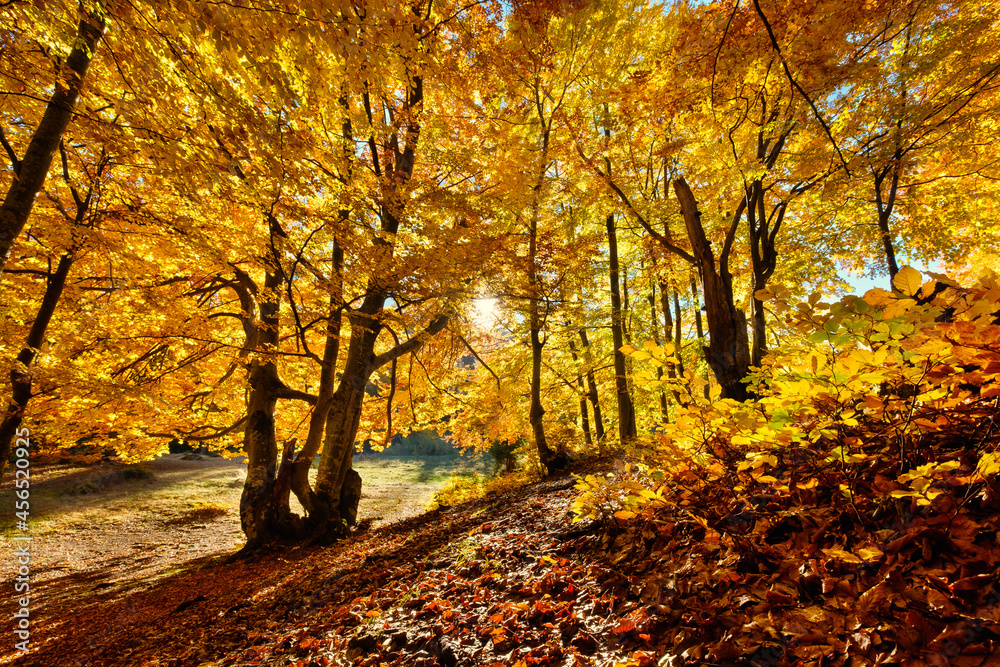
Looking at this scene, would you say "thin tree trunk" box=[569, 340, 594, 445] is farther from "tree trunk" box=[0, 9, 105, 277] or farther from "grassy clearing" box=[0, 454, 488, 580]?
"tree trunk" box=[0, 9, 105, 277]

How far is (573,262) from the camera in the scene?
26.9 feet

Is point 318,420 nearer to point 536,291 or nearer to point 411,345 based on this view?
point 411,345

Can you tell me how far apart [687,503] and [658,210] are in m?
6.79

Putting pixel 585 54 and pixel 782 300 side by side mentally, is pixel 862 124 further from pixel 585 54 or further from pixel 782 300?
pixel 782 300

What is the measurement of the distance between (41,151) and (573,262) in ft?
23.9

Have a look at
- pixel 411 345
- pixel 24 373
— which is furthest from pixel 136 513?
pixel 24 373

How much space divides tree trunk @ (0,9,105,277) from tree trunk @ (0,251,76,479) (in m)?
1.24

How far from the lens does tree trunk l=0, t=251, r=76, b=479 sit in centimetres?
414

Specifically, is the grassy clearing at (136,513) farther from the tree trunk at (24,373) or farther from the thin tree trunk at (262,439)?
the tree trunk at (24,373)

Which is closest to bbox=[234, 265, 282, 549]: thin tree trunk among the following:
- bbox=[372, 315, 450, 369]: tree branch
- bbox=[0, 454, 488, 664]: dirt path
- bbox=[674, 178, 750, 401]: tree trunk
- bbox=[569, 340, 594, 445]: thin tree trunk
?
bbox=[0, 454, 488, 664]: dirt path

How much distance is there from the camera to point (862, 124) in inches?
216

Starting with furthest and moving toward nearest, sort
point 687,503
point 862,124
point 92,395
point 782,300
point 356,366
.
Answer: point 356,366, point 862,124, point 92,395, point 687,503, point 782,300

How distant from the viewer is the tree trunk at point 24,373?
13.6 ft

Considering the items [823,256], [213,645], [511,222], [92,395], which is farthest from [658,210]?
[92,395]
